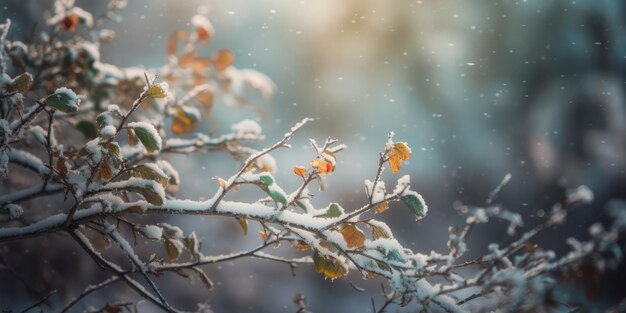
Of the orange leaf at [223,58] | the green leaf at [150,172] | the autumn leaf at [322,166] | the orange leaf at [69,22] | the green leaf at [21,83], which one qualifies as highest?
the orange leaf at [69,22]

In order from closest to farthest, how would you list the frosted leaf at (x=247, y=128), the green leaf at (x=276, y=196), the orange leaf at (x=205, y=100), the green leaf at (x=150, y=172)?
the green leaf at (x=276, y=196) < the green leaf at (x=150, y=172) < the frosted leaf at (x=247, y=128) < the orange leaf at (x=205, y=100)

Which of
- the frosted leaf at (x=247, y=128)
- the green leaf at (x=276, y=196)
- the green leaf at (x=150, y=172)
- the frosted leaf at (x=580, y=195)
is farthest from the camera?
the frosted leaf at (x=247, y=128)

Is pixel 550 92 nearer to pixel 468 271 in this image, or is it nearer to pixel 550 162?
pixel 550 162

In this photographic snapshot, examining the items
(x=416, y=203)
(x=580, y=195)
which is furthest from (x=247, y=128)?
(x=580, y=195)

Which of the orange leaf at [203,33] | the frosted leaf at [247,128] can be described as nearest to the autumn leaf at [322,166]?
the frosted leaf at [247,128]

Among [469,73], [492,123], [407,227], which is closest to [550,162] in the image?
[492,123]

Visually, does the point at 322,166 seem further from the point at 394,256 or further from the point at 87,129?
the point at 87,129

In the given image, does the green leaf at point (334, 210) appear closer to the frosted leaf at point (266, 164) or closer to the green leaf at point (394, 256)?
the green leaf at point (394, 256)
